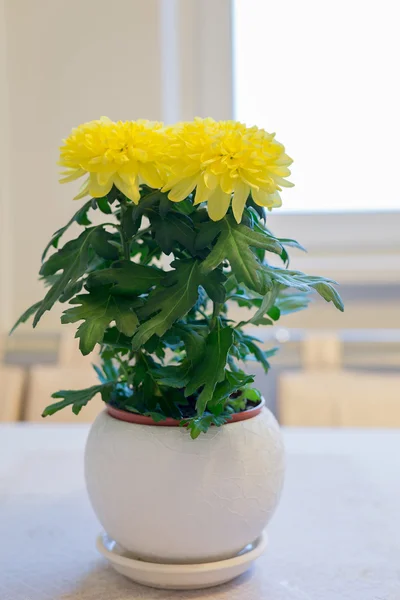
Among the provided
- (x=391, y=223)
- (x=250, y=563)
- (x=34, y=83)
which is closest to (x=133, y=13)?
(x=34, y=83)

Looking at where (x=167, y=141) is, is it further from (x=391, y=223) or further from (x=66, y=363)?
(x=391, y=223)

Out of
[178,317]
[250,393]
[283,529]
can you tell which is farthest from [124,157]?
[283,529]

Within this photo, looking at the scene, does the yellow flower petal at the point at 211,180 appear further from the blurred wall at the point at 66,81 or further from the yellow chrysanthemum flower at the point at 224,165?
the blurred wall at the point at 66,81

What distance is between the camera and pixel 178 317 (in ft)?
1.54

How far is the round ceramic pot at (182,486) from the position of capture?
1.66 ft

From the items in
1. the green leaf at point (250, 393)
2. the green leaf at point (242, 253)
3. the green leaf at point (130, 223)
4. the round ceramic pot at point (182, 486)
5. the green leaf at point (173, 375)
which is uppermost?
the green leaf at point (130, 223)

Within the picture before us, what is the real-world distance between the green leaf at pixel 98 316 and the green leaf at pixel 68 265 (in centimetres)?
2

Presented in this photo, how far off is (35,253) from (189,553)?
52.8 inches

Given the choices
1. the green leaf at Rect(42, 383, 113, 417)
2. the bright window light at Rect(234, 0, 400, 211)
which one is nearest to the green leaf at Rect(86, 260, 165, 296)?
the green leaf at Rect(42, 383, 113, 417)

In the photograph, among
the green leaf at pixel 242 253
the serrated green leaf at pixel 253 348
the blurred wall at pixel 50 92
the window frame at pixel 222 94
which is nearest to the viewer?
the green leaf at pixel 242 253

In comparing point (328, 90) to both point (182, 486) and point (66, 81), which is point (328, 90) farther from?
point (182, 486)

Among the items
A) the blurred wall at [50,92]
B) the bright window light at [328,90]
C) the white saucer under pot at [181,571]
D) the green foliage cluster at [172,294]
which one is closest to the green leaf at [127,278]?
the green foliage cluster at [172,294]

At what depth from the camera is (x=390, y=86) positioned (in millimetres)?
1824

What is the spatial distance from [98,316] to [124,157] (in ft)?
0.39
